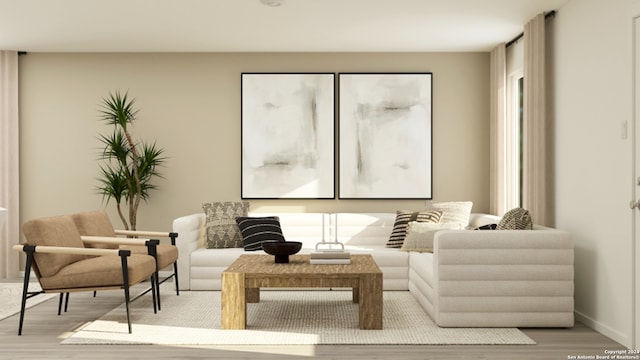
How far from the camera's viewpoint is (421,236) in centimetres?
619

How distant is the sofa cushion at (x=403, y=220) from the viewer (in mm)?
6562

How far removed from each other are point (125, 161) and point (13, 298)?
1.82m

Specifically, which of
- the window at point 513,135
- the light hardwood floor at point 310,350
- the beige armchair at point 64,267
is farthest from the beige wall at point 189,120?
the light hardwood floor at point 310,350

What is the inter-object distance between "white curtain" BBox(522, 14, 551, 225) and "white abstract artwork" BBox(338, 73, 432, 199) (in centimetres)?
169

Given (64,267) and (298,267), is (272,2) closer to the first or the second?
(298,267)

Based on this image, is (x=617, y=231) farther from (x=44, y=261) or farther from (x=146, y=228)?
(x=146, y=228)

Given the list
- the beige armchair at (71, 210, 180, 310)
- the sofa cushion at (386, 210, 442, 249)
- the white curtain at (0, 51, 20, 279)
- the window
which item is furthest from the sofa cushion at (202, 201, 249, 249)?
the window

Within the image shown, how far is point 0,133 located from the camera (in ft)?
24.0

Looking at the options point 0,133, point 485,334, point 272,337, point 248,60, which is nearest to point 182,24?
point 248,60

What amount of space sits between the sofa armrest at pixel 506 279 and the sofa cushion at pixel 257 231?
2.19 m

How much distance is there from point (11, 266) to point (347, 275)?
15.2 ft

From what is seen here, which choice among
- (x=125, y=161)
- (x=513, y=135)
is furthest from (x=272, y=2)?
(x=513, y=135)

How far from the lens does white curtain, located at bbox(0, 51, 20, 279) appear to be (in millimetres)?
7289

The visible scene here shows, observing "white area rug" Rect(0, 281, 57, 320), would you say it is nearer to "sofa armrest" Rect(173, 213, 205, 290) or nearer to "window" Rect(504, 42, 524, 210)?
"sofa armrest" Rect(173, 213, 205, 290)
